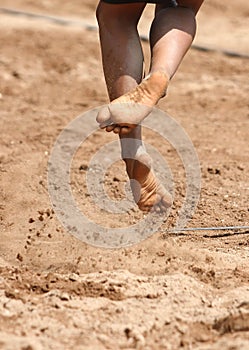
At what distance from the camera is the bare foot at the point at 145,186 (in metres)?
3.14

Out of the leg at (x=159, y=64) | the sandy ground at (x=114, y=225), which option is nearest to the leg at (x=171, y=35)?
the leg at (x=159, y=64)

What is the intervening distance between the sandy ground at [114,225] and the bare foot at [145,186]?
14 centimetres

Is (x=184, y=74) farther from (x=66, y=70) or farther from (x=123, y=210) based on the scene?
(x=123, y=210)

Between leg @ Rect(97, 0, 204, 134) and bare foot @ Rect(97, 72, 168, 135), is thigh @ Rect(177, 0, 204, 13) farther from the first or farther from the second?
bare foot @ Rect(97, 72, 168, 135)

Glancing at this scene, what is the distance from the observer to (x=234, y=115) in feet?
A: 16.2

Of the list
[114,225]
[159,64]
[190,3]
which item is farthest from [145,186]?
[190,3]

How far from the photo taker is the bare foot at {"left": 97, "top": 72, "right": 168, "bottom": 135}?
290 centimetres

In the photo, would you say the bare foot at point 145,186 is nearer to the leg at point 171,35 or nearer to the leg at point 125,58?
the leg at point 125,58

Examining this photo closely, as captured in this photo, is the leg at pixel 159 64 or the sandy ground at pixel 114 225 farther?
the leg at pixel 159 64

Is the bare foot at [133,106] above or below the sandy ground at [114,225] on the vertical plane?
above

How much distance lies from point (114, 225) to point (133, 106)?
77 centimetres

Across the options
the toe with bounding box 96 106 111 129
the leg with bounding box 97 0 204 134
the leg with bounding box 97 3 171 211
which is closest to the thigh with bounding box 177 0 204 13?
the leg with bounding box 97 0 204 134

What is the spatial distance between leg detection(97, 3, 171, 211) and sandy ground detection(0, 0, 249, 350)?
39cm

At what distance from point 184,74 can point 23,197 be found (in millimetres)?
2288
